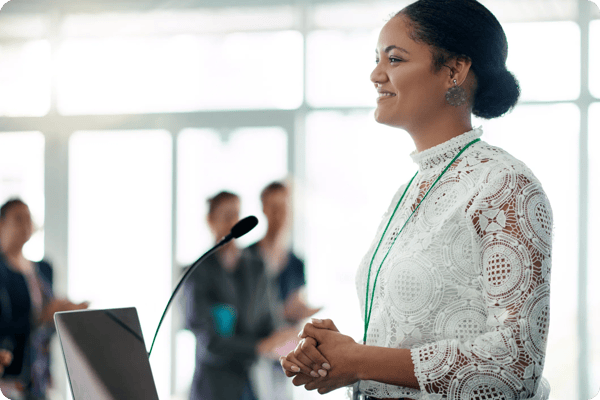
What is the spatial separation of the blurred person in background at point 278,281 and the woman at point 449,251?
1822 millimetres

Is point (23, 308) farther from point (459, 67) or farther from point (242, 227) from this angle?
point (459, 67)

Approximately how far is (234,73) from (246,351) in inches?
68.5

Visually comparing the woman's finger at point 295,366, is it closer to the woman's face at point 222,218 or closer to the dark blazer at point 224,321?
the dark blazer at point 224,321

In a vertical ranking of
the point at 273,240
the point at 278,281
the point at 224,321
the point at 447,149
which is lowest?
the point at 224,321

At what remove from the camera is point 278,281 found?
279cm

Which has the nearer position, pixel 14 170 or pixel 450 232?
pixel 450 232

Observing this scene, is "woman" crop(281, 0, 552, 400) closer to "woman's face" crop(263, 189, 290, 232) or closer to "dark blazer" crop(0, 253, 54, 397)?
"woman's face" crop(263, 189, 290, 232)

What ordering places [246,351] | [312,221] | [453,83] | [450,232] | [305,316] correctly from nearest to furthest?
[450,232], [453,83], [246,351], [305,316], [312,221]

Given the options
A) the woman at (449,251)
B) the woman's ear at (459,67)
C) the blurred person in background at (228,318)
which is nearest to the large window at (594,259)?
the blurred person in background at (228,318)

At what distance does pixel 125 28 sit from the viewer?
3.43 m

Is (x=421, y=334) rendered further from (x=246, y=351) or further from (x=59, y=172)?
(x=59, y=172)

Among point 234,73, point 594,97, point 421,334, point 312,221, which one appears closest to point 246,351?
point 312,221

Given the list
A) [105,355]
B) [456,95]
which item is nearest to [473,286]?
[456,95]

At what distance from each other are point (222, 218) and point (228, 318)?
0.55 metres
